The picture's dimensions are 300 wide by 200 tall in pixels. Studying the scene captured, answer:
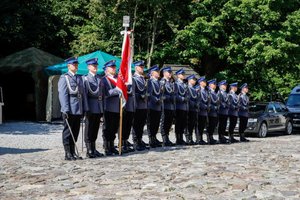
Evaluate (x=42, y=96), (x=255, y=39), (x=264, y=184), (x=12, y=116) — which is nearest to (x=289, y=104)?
(x=255, y=39)

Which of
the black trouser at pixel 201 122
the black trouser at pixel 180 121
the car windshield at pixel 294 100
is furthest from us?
the car windshield at pixel 294 100

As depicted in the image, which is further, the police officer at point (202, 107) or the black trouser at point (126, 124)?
the police officer at point (202, 107)

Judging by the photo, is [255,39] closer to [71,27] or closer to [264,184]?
[71,27]

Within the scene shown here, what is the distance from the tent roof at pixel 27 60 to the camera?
2228 cm

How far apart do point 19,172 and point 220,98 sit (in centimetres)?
795

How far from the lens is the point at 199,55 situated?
2614 cm

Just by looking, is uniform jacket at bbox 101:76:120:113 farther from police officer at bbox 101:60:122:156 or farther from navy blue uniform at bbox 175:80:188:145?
navy blue uniform at bbox 175:80:188:145

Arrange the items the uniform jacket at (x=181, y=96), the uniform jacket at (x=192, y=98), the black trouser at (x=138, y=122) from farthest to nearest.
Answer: the uniform jacket at (x=192, y=98) < the uniform jacket at (x=181, y=96) < the black trouser at (x=138, y=122)

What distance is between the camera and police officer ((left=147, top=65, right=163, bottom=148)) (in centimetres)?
1245

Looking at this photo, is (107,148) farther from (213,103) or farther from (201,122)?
(213,103)

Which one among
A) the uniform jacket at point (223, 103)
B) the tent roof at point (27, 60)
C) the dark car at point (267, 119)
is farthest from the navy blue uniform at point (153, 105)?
the tent roof at point (27, 60)

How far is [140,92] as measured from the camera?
1201cm

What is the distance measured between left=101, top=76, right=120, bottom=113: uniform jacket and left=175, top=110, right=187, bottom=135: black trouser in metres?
2.85

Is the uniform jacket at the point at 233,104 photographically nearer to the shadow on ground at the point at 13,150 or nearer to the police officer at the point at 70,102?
the shadow on ground at the point at 13,150
